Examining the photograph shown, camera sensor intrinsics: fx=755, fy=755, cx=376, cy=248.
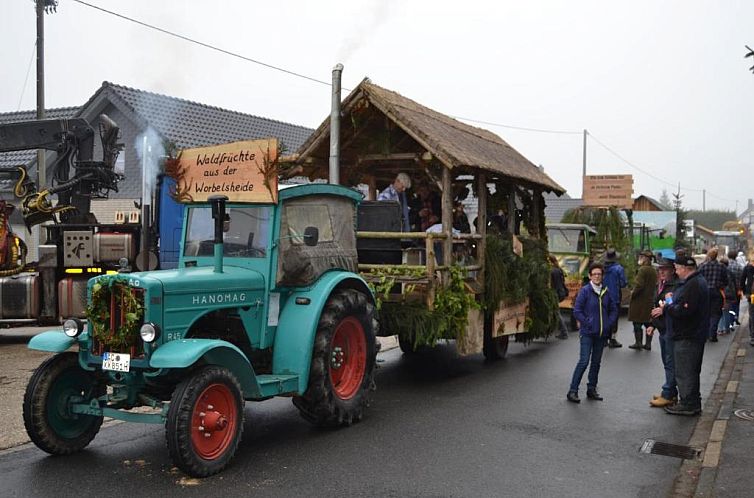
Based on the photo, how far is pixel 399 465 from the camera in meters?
6.19

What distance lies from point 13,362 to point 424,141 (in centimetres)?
669

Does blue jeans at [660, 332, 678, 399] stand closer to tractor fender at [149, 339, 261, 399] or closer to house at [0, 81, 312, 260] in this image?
tractor fender at [149, 339, 261, 399]

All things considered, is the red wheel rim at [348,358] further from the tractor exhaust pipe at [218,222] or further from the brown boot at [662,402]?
the brown boot at [662,402]

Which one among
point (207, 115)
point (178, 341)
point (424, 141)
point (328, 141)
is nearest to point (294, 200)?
point (178, 341)

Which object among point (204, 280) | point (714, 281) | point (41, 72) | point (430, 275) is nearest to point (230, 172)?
point (204, 280)

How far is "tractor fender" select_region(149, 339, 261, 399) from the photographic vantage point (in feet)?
18.2

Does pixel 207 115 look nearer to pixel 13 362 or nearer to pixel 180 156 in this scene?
pixel 13 362

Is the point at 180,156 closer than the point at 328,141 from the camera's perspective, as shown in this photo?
Yes

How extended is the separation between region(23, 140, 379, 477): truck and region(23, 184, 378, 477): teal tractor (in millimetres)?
11

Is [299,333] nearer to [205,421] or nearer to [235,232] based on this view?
[235,232]

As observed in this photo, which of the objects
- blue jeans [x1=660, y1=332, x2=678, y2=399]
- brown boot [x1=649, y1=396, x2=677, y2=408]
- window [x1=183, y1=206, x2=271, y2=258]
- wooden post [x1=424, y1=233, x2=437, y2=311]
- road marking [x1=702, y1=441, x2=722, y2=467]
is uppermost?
window [x1=183, y1=206, x2=271, y2=258]

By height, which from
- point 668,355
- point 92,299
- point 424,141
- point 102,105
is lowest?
point 668,355

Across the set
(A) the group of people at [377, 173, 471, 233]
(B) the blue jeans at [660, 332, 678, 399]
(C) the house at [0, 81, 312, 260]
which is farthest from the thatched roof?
(C) the house at [0, 81, 312, 260]

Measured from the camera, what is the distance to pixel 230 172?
22.9 ft
